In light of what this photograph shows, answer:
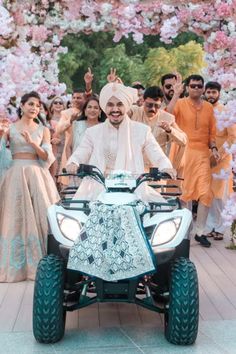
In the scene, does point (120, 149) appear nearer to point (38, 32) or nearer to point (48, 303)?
point (48, 303)

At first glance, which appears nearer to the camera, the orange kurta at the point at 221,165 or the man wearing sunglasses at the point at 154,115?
the man wearing sunglasses at the point at 154,115

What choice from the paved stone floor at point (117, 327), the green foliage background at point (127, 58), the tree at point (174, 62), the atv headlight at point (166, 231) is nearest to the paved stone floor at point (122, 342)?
the paved stone floor at point (117, 327)

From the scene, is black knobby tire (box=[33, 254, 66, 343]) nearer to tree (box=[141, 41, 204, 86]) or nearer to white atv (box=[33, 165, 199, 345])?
white atv (box=[33, 165, 199, 345])

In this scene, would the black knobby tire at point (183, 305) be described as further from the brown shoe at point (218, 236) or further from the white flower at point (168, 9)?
the white flower at point (168, 9)

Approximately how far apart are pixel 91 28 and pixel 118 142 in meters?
6.22

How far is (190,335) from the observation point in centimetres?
447

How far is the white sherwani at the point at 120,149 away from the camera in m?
5.36

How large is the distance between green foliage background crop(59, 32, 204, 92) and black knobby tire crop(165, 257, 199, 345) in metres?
22.4

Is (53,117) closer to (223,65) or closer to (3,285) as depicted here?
(223,65)

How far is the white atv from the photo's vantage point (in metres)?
4.36

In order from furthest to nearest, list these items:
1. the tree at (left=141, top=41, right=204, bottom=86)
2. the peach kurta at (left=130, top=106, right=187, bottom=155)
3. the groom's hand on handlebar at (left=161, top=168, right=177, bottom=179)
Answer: the tree at (left=141, top=41, right=204, bottom=86) < the peach kurta at (left=130, top=106, right=187, bottom=155) < the groom's hand on handlebar at (left=161, top=168, right=177, bottom=179)

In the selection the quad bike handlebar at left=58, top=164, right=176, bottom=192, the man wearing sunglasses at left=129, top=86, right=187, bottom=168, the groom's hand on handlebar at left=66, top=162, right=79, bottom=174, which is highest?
the man wearing sunglasses at left=129, top=86, right=187, bottom=168

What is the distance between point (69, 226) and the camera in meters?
4.54

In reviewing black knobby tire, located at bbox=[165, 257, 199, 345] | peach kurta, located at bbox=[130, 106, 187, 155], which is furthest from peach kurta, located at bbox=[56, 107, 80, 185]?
black knobby tire, located at bbox=[165, 257, 199, 345]
